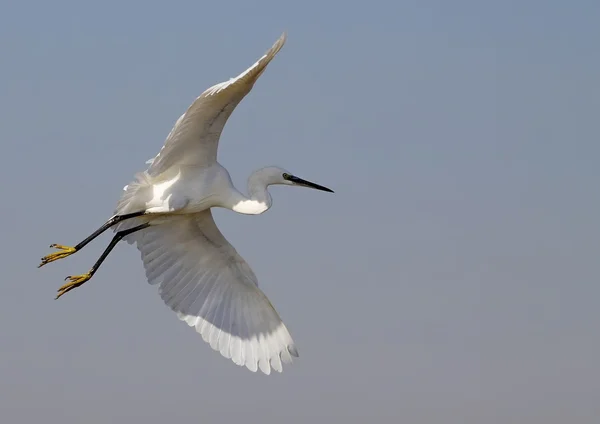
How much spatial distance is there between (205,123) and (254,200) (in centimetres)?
164

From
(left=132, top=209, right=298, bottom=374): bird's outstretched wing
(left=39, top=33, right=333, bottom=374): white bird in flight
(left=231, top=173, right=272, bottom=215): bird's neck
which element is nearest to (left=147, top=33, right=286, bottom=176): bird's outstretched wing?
(left=39, top=33, right=333, bottom=374): white bird in flight

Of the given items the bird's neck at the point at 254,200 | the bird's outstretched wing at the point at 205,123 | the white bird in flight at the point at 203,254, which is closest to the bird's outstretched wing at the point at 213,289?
the white bird in flight at the point at 203,254

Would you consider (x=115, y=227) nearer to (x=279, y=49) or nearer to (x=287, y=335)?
(x=287, y=335)

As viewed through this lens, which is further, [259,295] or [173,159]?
[259,295]

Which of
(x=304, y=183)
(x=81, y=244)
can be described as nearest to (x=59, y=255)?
(x=81, y=244)

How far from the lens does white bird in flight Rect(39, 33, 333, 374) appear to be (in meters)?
18.0

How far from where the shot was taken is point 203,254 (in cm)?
1916

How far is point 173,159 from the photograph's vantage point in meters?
17.8

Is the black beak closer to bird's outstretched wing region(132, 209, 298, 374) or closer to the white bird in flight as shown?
the white bird in flight

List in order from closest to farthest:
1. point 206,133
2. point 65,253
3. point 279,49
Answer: point 279,49 < point 206,133 < point 65,253

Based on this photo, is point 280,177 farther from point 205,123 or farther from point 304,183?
point 205,123

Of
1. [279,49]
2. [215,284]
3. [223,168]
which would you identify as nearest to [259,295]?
[215,284]

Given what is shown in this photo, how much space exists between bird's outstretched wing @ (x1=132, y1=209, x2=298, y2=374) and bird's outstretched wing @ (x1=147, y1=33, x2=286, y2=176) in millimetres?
1405

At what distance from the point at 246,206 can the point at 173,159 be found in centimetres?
125
